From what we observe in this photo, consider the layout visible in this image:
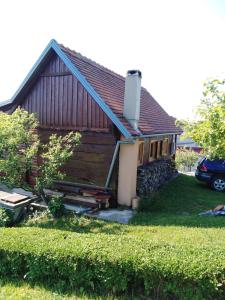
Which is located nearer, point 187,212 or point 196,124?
point 196,124

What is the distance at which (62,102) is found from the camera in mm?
10750

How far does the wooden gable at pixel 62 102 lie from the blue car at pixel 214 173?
21.1 feet

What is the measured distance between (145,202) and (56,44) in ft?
21.4

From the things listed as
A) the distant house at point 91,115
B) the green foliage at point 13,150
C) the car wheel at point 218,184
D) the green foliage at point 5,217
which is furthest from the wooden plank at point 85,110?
the car wheel at point 218,184

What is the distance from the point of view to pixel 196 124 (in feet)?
28.2

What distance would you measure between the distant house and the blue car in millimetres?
3649

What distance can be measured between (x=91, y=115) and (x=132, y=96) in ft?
5.32

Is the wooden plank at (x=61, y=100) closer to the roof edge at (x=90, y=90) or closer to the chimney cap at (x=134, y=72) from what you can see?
the roof edge at (x=90, y=90)

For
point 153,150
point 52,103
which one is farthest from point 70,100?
point 153,150

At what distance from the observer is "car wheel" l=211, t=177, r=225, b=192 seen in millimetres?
13656

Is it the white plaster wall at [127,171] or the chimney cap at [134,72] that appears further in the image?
the white plaster wall at [127,171]

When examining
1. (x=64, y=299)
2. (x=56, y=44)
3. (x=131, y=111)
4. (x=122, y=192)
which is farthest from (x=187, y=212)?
(x=56, y=44)

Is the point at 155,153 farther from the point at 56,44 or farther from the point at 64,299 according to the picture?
the point at 64,299

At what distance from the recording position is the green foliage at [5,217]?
26.6 ft
